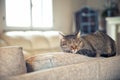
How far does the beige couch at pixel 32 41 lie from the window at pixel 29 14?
2.52 feet

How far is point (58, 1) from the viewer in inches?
189

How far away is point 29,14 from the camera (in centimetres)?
435

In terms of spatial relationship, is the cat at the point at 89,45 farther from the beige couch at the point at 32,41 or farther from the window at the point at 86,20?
the window at the point at 86,20

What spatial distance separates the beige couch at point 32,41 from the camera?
314 centimetres

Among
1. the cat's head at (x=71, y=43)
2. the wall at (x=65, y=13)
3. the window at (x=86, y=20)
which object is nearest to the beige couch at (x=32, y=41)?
the cat's head at (x=71, y=43)

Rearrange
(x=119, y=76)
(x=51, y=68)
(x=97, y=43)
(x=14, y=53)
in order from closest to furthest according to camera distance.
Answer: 1. (x=14, y=53)
2. (x=51, y=68)
3. (x=119, y=76)
4. (x=97, y=43)

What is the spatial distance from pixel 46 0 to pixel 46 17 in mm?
370

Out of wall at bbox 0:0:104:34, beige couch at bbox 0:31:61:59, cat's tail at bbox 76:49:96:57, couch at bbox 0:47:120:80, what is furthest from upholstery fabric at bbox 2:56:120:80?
wall at bbox 0:0:104:34

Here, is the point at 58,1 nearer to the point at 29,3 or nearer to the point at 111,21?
the point at 29,3

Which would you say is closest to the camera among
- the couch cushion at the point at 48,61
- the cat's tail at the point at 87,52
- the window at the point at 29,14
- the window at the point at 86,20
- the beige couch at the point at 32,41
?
the couch cushion at the point at 48,61

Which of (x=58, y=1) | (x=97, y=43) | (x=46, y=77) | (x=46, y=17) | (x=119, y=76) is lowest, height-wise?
(x=119, y=76)

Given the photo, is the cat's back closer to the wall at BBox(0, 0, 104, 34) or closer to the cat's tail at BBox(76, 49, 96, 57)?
the cat's tail at BBox(76, 49, 96, 57)

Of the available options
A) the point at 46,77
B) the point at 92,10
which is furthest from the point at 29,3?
the point at 46,77

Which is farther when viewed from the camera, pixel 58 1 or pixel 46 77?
pixel 58 1
